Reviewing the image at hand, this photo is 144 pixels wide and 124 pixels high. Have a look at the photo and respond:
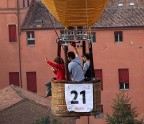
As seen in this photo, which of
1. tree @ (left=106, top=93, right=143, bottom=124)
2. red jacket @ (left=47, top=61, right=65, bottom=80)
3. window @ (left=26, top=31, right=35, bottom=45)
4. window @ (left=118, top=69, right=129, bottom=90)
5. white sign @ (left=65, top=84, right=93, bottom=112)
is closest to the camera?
white sign @ (left=65, top=84, right=93, bottom=112)

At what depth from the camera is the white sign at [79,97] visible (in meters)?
13.0

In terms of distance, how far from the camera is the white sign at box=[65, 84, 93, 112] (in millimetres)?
12961

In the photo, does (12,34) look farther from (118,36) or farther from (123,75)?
(123,75)

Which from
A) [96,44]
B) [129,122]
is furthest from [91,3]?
[96,44]

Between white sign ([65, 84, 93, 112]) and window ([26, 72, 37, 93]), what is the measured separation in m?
34.4

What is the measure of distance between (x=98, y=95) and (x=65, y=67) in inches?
25.5

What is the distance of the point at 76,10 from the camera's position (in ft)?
41.1

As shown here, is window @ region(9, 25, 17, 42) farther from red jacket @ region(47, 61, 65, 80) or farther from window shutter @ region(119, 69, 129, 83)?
red jacket @ region(47, 61, 65, 80)

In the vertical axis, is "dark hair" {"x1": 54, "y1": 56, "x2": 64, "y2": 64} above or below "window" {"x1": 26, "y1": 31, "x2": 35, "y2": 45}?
below

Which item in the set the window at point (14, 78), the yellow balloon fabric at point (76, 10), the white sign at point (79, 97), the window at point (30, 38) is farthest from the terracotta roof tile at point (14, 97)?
the yellow balloon fabric at point (76, 10)

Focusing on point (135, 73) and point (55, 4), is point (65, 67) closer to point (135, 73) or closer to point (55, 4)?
point (55, 4)

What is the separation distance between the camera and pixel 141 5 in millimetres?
47812

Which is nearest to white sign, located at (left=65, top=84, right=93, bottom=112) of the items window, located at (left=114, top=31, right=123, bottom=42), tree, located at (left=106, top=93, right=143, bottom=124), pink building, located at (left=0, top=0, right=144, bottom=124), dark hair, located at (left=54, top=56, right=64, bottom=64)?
dark hair, located at (left=54, top=56, right=64, bottom=64)

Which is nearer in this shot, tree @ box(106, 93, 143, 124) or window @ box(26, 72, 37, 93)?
tree @ box(106, 93, 143, 124)
